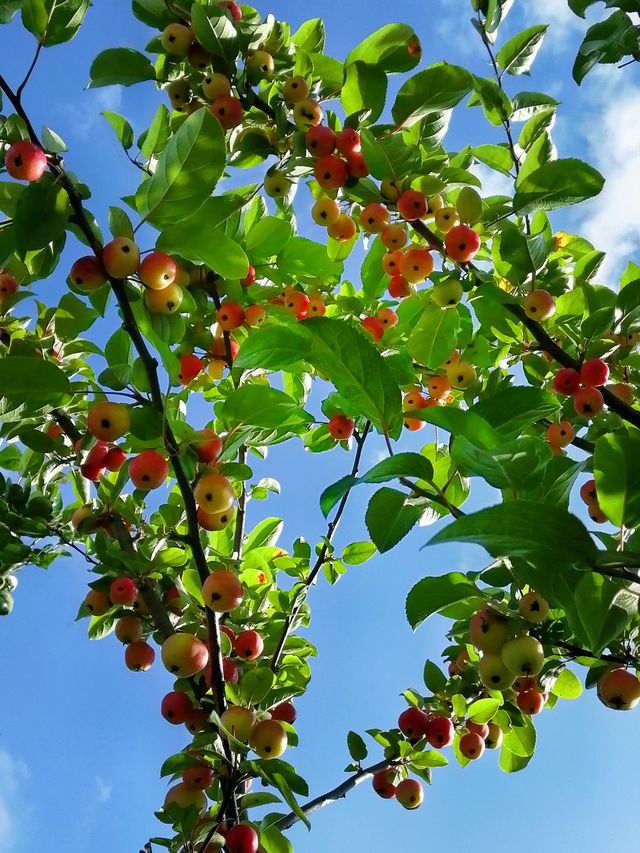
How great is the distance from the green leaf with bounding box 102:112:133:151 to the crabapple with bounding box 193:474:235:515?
1.64 m

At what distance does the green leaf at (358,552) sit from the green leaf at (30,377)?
1.73 metres

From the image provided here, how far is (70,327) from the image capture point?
2.79 meters

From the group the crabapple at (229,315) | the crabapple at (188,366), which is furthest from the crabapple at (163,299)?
the crabapple at (188,366)

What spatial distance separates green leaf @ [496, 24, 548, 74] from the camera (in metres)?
2.87

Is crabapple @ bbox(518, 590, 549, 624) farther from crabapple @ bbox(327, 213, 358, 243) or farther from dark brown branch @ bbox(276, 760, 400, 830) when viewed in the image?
crabapple @ bbox(327, 213, 358, 243)

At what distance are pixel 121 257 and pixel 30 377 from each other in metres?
0.39

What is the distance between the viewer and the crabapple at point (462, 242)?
2.47 m

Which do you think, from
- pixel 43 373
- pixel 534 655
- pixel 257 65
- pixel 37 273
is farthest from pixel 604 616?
pixel 257 65

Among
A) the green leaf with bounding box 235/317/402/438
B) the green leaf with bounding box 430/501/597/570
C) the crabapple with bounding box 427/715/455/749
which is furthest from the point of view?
the crabapple with bounding box 427/715/455/749

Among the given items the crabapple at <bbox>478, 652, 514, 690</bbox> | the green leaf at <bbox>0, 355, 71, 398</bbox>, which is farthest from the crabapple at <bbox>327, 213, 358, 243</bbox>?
the crabapple at <bbox>478, 652, 514, 690</bbox>

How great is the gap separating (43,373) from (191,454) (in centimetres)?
47

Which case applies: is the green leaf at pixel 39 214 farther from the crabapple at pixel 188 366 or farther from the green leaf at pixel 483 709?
the green leaf at pixel 483 709

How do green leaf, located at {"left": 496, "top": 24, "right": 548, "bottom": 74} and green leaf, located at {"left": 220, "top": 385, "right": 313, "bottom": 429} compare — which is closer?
green leaf, located at {"left": 220, "top": 385, "right": 313, "bottom": 429}

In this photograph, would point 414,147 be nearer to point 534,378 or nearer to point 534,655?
point 534,378
